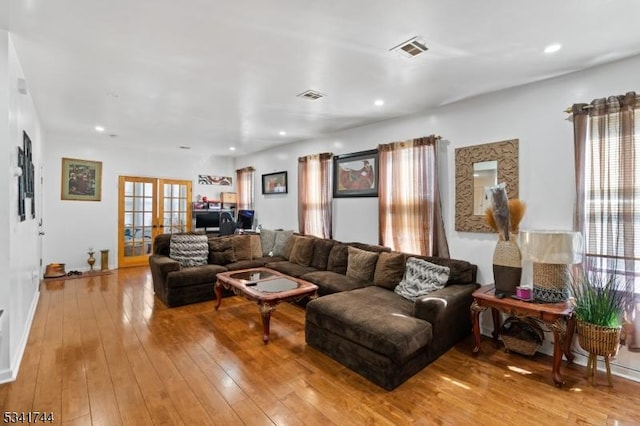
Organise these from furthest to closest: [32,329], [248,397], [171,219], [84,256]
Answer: [171,219] → [84,256] → [32,329] → [248,397]

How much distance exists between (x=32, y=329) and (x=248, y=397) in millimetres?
2794

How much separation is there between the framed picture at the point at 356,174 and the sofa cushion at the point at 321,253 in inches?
31.7

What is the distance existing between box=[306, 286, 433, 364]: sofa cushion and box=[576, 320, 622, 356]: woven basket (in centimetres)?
115

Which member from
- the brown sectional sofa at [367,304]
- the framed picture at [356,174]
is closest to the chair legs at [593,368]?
the brown sectional sofa at [367,304]

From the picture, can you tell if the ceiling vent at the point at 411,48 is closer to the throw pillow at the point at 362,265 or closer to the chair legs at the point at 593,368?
the throw pillow at the point at 362,265

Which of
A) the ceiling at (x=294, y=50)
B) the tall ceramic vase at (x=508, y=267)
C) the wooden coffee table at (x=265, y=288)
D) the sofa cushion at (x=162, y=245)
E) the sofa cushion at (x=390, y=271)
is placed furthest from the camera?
the sofa cushion at (x=162, y=245)

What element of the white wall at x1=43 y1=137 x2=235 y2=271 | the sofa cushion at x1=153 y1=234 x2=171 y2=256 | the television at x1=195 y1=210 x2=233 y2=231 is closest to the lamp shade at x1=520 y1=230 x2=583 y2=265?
the sofa cushion at x1=153 y1=234 x2=171 y2=256

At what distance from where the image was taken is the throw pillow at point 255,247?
5422 millimetres

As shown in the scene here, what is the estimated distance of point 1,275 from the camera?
2.29m

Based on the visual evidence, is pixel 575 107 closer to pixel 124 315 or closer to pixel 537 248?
pixel 537 248

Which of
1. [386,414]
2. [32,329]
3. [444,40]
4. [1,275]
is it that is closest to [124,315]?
[32,329]

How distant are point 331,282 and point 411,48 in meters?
2.73

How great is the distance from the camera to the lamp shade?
2451mm

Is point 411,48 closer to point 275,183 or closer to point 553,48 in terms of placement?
point 553,48
